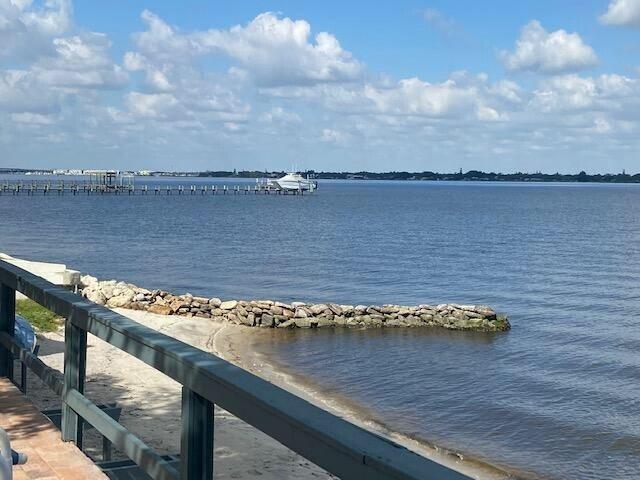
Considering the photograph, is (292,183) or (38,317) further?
(292,183)

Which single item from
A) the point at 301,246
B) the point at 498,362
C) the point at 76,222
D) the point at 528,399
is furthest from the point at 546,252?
the point at 76,222

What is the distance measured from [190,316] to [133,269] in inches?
646

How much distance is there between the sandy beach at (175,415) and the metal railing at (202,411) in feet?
12.4

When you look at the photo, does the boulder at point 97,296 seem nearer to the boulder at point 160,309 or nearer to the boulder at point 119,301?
the boulder at point 119,301

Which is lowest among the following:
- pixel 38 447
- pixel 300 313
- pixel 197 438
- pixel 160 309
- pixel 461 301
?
pixel 461 301

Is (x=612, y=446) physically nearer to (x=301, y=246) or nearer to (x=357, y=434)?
(x=357, y=434)

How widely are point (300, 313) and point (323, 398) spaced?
8636 millimetres

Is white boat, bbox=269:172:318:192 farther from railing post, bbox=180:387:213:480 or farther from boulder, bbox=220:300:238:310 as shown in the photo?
railing post, bbox=180:387:213:480

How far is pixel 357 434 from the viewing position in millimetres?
2391

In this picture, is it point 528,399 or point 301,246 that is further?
point 301,246

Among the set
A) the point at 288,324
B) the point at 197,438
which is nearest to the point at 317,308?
the point at 288,324

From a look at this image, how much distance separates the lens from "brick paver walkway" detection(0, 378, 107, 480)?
4688mm

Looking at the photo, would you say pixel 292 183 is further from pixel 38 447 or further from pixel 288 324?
pixel 38 447

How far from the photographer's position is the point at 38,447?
5.17 metres
